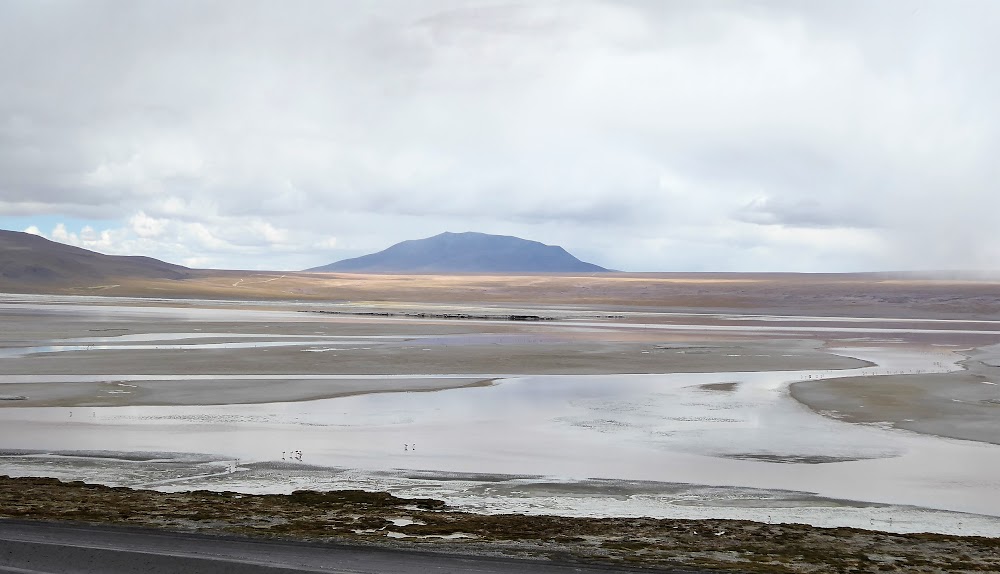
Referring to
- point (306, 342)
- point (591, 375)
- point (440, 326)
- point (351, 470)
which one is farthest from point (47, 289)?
point (351, 470)

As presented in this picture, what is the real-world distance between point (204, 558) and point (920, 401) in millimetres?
22038

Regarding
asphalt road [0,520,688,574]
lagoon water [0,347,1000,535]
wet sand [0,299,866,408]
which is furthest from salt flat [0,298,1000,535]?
asphalt road [0,520,688,574]

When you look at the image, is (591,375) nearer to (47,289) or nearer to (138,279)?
(47,289)

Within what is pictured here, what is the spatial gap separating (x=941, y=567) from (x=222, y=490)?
34.9 ft

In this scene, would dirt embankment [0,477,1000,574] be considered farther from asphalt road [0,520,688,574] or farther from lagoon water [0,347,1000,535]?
lagoon water [0,347,1000,535]

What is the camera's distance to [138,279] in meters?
195

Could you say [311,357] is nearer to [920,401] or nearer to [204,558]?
[920,401]

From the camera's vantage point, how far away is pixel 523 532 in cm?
1155

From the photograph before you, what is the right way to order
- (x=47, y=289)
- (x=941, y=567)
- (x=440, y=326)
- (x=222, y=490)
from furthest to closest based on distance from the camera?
(x=47, y=289) < (x=440, y=326) < (x=222, y=490) < (x=941, y=567)

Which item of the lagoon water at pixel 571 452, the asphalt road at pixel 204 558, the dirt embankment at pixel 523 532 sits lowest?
the lagoon water at pixel 571 452

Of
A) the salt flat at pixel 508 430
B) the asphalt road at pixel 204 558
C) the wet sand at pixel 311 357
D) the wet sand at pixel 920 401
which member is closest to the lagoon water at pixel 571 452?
the salt flat at pixel 508 430

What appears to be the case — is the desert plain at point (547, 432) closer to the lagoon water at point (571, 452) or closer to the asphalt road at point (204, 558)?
the lagoon water at point (571, 452)

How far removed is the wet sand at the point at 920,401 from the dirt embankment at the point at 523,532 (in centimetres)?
1059

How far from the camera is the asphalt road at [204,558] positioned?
31.6ft
